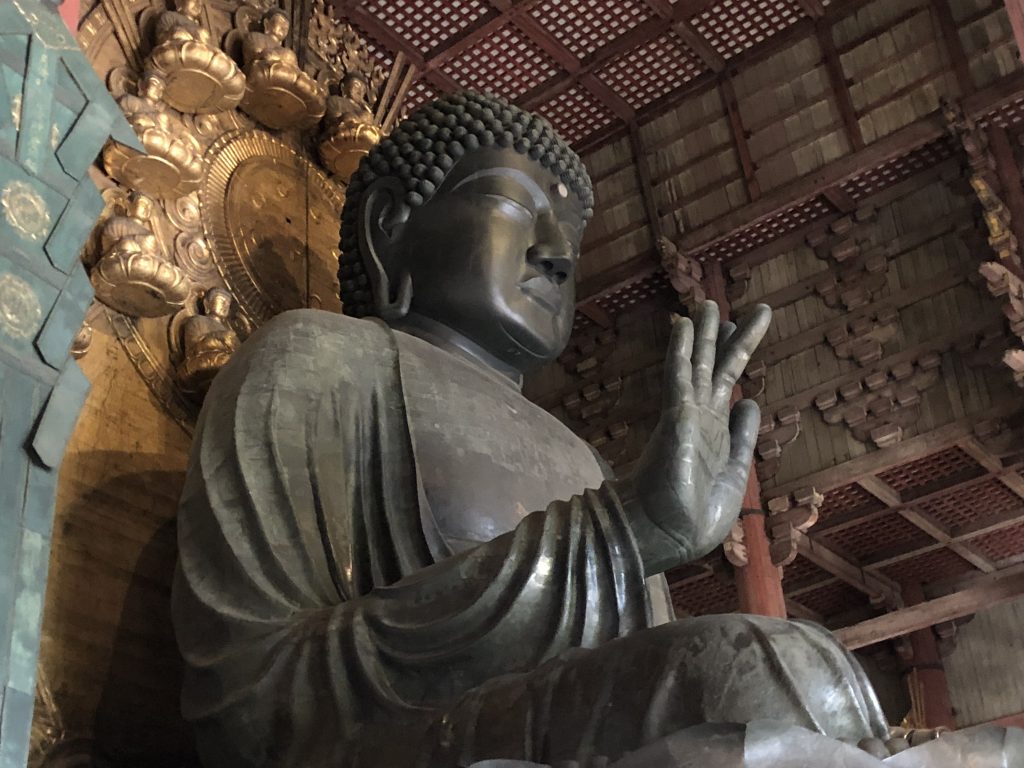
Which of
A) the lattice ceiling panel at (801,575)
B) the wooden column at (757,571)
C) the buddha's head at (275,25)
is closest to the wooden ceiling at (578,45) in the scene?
the wooden column at (757,571)

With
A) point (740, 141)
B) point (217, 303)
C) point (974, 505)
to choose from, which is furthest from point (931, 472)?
point (217, 303)

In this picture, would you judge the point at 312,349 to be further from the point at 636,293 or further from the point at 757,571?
the point at 636,293

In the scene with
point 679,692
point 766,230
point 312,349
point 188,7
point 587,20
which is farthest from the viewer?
point 766,230

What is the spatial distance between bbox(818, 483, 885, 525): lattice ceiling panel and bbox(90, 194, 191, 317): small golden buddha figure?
4.74 m

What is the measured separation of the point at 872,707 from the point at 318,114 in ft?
7.82

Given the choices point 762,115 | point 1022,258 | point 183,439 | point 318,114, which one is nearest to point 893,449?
point 1022,258

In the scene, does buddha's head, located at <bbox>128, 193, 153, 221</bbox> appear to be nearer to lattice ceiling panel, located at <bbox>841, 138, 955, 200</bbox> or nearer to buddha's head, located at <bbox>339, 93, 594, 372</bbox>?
buddha's head, located at <bbox>339, 93, 594, 372</bbox>

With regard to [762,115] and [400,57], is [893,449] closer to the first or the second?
[762,115]

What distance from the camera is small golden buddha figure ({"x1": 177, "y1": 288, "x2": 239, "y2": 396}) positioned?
2930mm

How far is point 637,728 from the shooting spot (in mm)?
1608

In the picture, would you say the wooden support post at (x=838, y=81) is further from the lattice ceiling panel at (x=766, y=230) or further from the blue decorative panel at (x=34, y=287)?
the blue decorative panel at (x=34, y=287)

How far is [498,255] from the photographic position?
9.57 ft

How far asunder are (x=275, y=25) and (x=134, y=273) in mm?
1039

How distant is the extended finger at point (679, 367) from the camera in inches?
84.7
